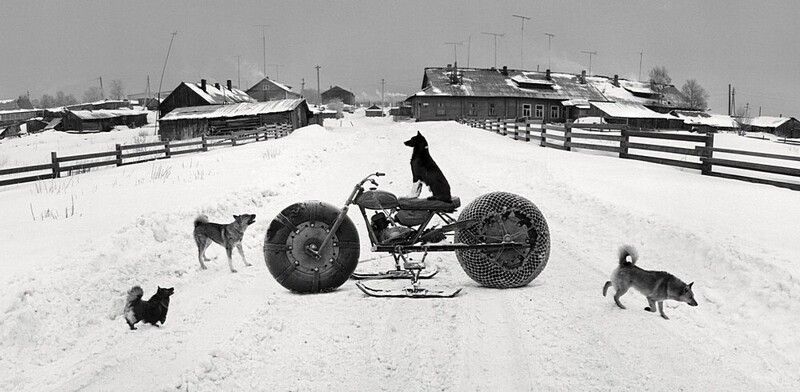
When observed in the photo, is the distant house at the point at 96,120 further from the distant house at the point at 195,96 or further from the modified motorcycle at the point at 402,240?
the modified motorcycle at the point at 402,240

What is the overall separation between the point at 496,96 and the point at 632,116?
16.2 meters

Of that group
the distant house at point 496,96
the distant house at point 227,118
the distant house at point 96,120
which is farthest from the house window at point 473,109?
the distant house at point 96,120

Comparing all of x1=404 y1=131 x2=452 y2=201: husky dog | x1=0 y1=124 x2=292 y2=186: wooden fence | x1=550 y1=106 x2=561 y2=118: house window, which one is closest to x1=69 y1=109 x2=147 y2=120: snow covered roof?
x1=0 y1=124 x2=292 y2=186: wooden fence

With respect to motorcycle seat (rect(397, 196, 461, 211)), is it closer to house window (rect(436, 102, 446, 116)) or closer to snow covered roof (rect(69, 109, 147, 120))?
house window (rect(436, 102, 446, 116))

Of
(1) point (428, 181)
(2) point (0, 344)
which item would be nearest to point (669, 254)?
(1) point (428, 181)

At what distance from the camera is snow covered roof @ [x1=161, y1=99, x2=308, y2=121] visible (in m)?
48.8

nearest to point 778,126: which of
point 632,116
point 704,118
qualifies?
point 704,118

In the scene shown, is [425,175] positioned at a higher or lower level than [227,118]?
lower

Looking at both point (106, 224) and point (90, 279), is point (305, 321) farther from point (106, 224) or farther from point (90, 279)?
point (106, 224)

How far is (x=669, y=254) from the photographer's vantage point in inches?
269

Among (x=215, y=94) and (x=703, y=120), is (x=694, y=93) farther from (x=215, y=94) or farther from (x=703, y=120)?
(x=215, y=94)

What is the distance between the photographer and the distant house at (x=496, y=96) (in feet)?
209

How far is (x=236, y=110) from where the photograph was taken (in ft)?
167

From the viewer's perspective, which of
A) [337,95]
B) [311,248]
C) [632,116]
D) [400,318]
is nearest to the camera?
[400,318]
